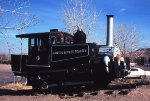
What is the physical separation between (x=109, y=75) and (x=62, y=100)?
395 centimetres

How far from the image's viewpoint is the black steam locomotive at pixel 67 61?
1784cm

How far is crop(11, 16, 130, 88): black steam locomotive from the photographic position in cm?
1784

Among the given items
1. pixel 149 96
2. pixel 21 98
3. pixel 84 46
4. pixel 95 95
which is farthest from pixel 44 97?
pixel 149 96

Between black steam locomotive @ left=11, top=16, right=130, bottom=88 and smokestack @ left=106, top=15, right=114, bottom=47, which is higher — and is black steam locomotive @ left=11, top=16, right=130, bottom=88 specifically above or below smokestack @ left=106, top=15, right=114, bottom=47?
below

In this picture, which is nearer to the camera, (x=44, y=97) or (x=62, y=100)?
(x=62, y=100)

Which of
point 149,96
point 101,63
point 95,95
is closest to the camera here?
point 149,96

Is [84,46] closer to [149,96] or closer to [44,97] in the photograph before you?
[44,97]

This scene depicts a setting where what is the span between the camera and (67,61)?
59.8 feet

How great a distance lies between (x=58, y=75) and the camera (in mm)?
18359

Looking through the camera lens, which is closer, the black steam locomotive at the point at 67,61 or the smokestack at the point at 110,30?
the black steam locomotive at the point at 67,61

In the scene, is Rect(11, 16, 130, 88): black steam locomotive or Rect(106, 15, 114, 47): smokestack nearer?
Rect(11, 16, 130, 88): black steam locomotive

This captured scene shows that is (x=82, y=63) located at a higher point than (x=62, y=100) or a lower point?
higher

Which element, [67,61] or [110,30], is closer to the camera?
[67,61]

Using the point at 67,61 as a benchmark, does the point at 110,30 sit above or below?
above
